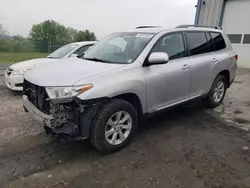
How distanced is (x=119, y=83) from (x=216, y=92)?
3.03 m

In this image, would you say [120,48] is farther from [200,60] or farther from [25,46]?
[25,46]

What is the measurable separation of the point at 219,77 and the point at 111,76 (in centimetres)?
306

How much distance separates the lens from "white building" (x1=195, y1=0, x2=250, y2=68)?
12.2 metres

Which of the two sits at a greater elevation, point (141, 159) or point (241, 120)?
point (241, 120)

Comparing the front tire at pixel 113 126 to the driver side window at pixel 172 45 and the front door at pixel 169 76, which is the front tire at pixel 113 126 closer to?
the front door at pixel 169 76

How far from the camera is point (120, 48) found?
3949 millimetres

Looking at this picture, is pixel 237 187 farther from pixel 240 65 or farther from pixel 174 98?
pixel 240 65

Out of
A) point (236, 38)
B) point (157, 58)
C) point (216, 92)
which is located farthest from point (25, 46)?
point (157, 58)

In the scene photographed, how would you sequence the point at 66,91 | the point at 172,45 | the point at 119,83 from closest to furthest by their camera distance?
the point at 66,91
the point at 119,83
the point at 172,45

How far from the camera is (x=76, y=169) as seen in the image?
296 cm

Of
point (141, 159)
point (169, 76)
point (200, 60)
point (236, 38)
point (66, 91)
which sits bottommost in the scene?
point (141, 159)

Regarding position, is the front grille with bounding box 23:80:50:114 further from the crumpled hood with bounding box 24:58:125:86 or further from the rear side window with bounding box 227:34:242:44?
the rear side window with bounding box 227:34:242:44

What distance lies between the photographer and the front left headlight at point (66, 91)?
9.41 feet

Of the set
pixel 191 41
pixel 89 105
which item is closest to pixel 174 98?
pixel 191 41
